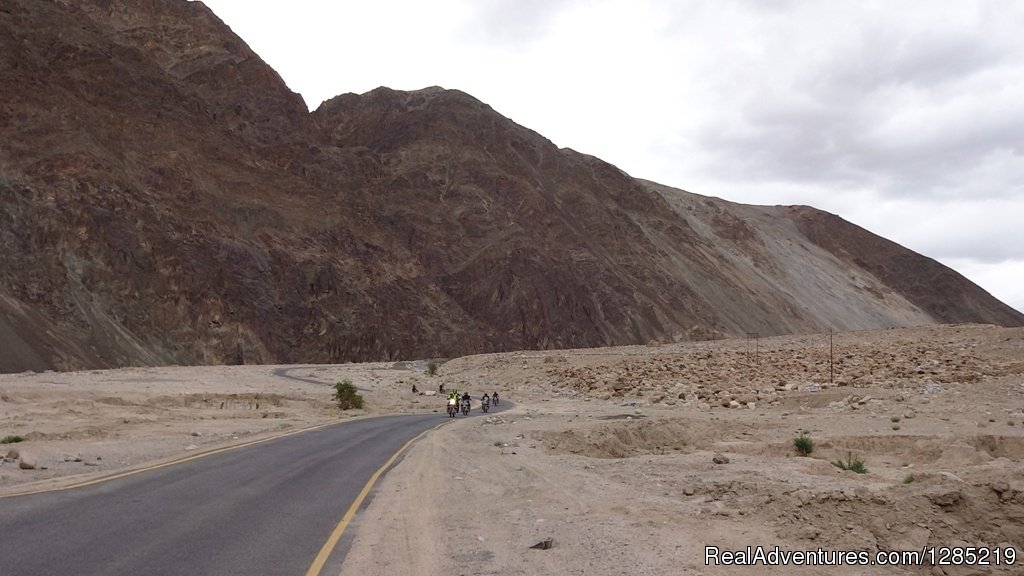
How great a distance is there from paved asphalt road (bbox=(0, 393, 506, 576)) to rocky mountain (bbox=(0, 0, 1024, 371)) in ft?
144

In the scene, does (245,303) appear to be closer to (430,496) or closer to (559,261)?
(559,261)

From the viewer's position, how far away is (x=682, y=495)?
11008 mm

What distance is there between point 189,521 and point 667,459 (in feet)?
31.9

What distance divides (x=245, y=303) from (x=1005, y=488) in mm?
73003

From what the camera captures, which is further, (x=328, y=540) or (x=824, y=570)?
(x=328, y=540)

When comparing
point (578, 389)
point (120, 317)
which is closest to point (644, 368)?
point (578, 389)

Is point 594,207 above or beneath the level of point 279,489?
above

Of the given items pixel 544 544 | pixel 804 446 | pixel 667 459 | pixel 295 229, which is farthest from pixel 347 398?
pixel 295 229

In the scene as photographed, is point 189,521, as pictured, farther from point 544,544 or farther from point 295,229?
point 295,229

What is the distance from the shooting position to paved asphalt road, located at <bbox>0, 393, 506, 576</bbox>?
23.6ft

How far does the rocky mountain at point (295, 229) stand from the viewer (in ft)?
212

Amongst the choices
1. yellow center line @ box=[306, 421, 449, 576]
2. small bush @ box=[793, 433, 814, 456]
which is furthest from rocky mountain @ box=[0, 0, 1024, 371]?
small bush @ box=[793, 433, 814, 456]

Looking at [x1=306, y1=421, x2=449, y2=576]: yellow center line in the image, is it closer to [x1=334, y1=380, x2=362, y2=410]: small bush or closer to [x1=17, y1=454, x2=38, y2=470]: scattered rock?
[x1=17, y1=454, x2=38, y2=470]: scattered rock

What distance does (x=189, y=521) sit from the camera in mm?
8977
